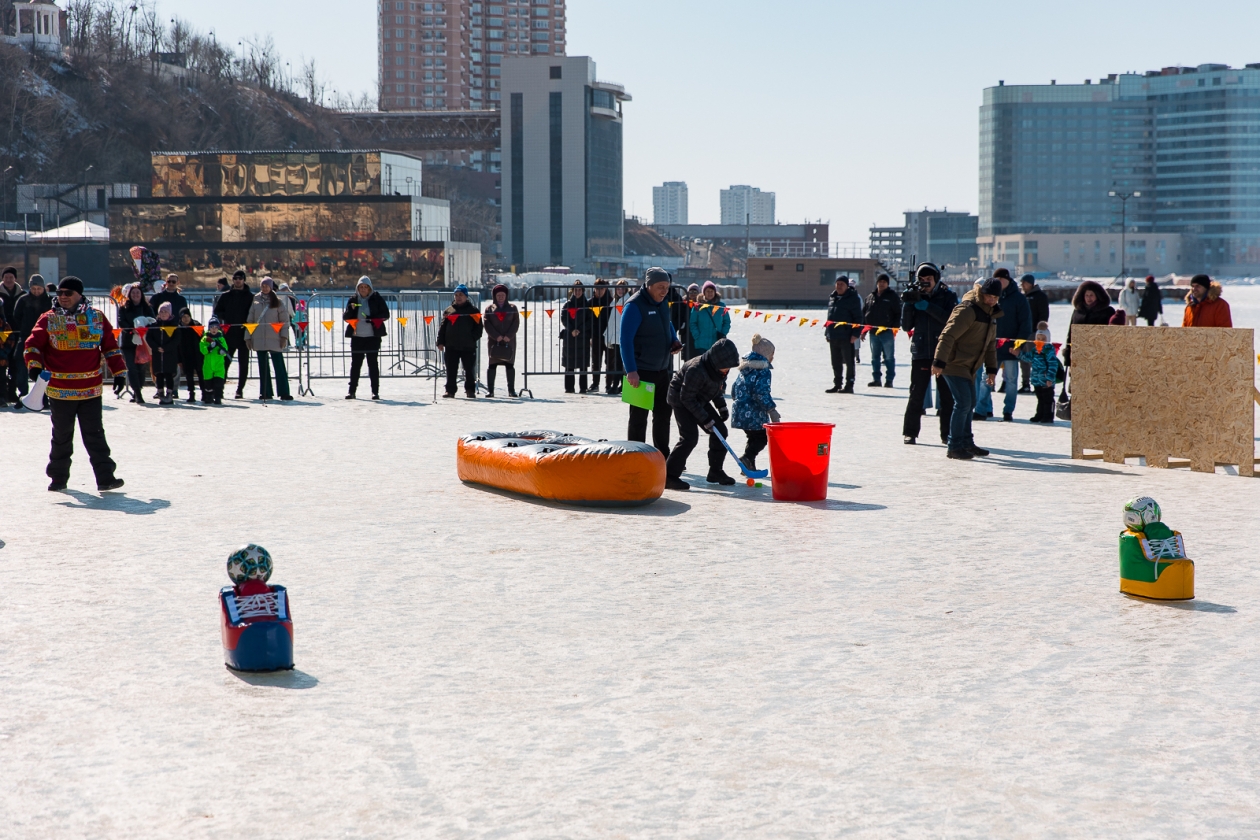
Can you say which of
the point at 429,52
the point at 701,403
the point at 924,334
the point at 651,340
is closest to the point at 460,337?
the point at 924,334

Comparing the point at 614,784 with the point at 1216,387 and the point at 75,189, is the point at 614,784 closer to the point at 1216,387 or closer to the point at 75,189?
the point at 1216,387

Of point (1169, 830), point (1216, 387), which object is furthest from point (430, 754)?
point (1216, 387)

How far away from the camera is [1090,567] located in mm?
7539

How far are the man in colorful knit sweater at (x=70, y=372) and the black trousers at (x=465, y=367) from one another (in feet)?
25.9

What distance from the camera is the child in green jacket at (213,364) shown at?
17875 mm

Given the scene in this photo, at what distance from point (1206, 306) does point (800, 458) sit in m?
6.05

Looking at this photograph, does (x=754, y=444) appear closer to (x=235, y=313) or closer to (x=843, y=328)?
(x=843, y=328)

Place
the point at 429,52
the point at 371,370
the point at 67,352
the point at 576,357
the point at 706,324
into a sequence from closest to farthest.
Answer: the point at 67,352 < the point at 706,324 < the point at 371,370 < the point at 576,357 < the point at 429,52

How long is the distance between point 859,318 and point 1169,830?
15.0m

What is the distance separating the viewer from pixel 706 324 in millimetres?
17484

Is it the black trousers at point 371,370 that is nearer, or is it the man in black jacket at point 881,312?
the man in black jacket at point 881,312

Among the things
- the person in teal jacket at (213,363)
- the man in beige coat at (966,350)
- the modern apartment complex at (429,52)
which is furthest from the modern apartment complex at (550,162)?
the man in beige coat at (966,350)

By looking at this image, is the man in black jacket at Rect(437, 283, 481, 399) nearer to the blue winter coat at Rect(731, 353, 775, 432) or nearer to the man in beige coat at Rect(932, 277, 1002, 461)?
the man in beige coat at Rect(932, 277, 1002, 461)

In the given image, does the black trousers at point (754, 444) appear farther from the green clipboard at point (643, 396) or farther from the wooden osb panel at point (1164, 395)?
the wooden osb panel at point (1164, 395)
